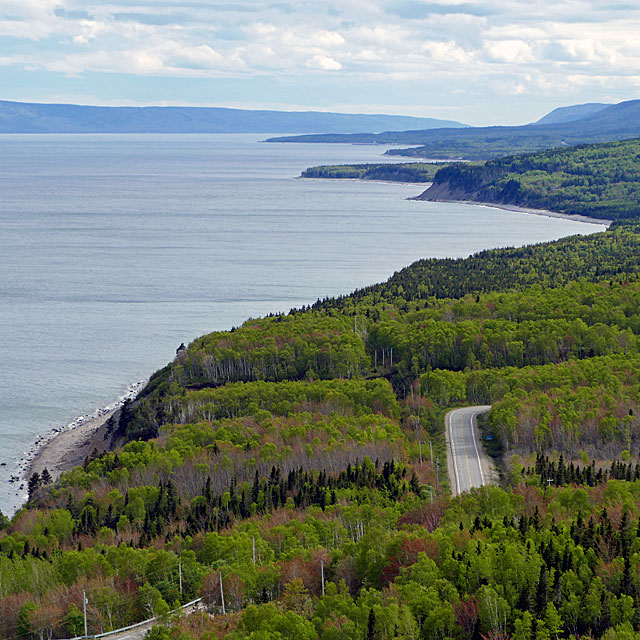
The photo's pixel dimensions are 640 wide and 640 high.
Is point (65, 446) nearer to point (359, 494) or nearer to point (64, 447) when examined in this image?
point (64, 447)

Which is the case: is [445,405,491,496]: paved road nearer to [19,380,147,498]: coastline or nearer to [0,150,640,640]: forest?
[0,150,640,640]: forest

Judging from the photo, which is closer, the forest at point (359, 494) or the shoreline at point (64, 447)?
the forest at point (359, 494)

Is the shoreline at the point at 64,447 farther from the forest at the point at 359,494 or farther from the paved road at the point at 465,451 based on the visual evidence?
the paved road at the point at 465,451

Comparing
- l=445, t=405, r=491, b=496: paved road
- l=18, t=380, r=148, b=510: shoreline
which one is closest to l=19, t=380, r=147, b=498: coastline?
l=18, t=380, r=148, b=510: shoreline

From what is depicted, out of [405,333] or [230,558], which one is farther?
[405,333]

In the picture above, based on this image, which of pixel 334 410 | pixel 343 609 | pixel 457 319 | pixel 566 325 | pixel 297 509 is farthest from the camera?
pixel 457 319

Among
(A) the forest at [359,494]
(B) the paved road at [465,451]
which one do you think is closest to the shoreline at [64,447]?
(A) the forest at [359,494]

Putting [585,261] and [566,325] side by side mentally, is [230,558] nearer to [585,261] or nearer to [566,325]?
[566,325]

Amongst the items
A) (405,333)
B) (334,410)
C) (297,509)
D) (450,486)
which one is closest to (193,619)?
(297,509)
